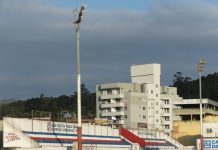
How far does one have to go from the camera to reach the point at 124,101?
536 feet

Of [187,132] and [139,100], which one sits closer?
[187,132]

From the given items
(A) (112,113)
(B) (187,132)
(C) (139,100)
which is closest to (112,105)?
(A) (112,113)

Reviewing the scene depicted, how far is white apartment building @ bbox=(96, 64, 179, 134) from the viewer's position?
163 m

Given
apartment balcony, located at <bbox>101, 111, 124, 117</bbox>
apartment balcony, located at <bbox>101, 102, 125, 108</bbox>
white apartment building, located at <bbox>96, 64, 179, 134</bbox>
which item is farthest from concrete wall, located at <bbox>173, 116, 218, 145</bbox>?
apartment balcony, located at <bbox>101, 102, 125, 108</bbox>

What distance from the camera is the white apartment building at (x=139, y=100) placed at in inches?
6427

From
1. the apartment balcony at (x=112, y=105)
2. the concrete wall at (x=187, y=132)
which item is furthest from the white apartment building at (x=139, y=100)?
the concrete wall at (x=187, y=132)

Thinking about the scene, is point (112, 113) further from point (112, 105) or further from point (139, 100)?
point (139, 100)

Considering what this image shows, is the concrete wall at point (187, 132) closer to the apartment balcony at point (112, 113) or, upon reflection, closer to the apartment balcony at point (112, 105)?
the apartment balcony at point (112, 113)

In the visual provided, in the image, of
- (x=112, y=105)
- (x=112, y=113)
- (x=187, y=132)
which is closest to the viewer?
(x=187, y=132)

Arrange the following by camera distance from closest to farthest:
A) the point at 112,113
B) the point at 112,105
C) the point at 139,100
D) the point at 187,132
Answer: the point at 187,132 → the point at 112,113 → the point at 112,105 → the point at 139,100

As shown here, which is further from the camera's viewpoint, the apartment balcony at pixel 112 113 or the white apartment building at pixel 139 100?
the white apartment building at pixel 139 100

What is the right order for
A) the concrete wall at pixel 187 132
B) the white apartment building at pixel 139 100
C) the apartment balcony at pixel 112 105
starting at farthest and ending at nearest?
the white apartment building at pixel 139 100
the apartment balcony at pixel 112 105
the concrete wall at pixel 187 132

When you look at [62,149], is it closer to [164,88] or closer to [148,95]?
[148,95]

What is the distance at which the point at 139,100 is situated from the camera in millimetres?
165000
